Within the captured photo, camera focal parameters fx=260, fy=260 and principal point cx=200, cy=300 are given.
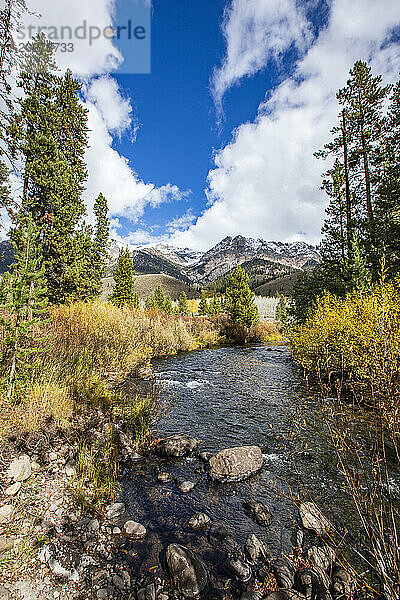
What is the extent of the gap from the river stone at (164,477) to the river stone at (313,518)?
2848 millimetres

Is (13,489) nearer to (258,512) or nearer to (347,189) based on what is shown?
(258,512)

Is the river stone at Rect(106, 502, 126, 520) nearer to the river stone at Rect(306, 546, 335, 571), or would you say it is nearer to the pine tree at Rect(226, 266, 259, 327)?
the river stone at Rect(306, 546, 335, 571)

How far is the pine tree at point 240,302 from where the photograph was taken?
3434 centimetres

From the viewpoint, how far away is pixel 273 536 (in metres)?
4.53

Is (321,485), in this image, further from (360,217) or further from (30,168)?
(30,168)

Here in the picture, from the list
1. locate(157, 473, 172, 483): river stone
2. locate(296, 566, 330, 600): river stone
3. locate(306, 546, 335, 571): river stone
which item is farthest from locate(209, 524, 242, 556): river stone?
locate(157, 473, 172, 483): river stone

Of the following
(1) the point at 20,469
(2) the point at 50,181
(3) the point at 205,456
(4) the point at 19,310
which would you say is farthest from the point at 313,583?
(2) the point at 50,181

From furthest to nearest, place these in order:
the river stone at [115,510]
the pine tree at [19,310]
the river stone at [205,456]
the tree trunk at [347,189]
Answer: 1. the tree trunk at [347,189]
2. the river stone at [205,456]
3. the pine tree at [19,310]
4. the river stone at [115,510]

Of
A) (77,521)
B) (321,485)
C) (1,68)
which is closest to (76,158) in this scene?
(1,68)

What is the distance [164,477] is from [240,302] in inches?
1162

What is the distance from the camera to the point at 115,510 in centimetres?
491

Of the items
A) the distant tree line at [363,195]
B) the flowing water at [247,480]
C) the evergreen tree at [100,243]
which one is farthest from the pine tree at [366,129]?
the evergreen tree at [100,243]

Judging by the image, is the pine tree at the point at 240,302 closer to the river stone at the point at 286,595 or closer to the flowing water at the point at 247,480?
the flowing water at the point at 247,480

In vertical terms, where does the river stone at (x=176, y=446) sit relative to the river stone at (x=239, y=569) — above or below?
above
